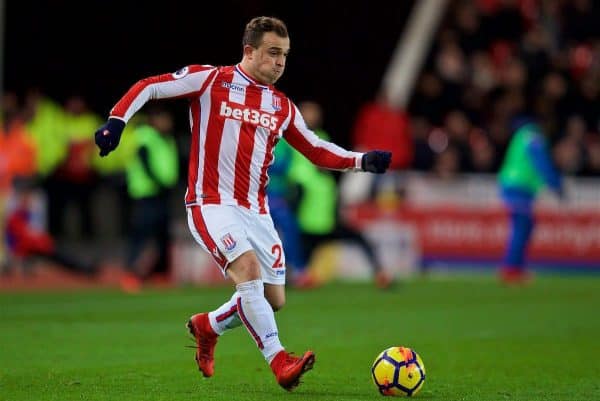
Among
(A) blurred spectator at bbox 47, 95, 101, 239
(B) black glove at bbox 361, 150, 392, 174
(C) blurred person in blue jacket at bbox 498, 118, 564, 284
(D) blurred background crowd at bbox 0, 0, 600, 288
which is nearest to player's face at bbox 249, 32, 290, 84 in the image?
(B) black glove at bbox 361, 150, 392, 174

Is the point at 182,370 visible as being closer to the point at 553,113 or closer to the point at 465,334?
the point at 465,334

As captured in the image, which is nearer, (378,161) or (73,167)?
(378,161)

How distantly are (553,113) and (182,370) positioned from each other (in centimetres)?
1519

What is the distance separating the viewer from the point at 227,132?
7.87 m

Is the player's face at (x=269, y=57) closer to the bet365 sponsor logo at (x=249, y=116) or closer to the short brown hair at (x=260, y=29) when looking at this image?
the short brown hair at (x=260, y=29)

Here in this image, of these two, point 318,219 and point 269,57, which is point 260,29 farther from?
point 318,219

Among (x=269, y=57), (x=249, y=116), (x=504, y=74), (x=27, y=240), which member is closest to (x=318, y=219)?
(x=27, y=240)

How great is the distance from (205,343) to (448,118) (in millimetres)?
14769

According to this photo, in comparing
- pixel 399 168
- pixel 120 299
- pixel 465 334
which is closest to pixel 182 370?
pixel 465 334

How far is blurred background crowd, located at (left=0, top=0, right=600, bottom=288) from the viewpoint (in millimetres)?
19766

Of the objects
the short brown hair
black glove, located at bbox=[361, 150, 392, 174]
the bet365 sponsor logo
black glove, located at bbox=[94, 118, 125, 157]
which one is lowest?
black glove, located at bbox=[361, 150, 392, 174]

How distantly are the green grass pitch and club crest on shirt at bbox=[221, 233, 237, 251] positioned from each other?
0.81m

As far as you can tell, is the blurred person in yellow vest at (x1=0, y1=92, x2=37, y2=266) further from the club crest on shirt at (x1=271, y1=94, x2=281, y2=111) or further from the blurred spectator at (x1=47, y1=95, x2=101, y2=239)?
the club crest on shirt at (x1=271, y1=94, x2=281, y2=111)

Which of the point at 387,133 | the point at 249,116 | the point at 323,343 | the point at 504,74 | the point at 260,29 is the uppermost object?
the point at 504,74
